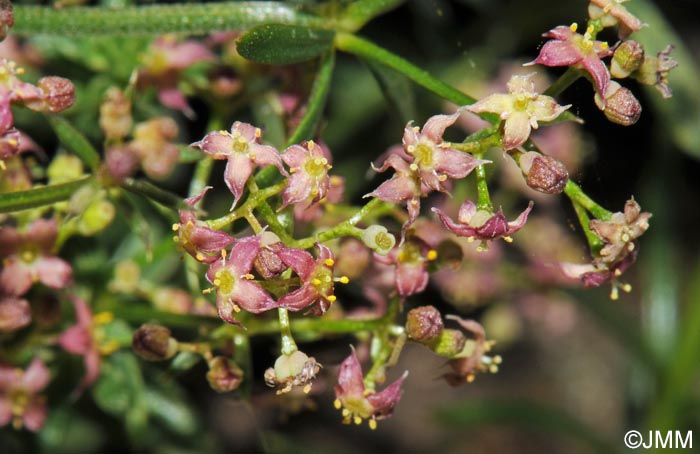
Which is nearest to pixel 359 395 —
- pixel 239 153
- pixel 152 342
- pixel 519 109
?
pixel 152 342

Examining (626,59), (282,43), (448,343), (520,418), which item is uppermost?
(626,59)

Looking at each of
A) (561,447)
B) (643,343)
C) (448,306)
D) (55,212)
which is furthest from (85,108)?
(561,447)

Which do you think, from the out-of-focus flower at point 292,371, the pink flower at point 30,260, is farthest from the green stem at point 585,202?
the pink flower at point 30,260

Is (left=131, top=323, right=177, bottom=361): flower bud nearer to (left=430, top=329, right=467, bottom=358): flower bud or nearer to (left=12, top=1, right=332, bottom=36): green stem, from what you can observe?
(left=430, top=329, right=467, bottom=358): flower bud

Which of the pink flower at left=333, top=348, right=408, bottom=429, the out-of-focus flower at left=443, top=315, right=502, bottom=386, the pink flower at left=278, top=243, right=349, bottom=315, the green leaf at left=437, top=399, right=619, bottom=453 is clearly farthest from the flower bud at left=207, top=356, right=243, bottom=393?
the green leaf at left=437, top=399, right=619, bottom=453

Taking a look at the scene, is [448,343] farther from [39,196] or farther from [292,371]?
[39,196]
